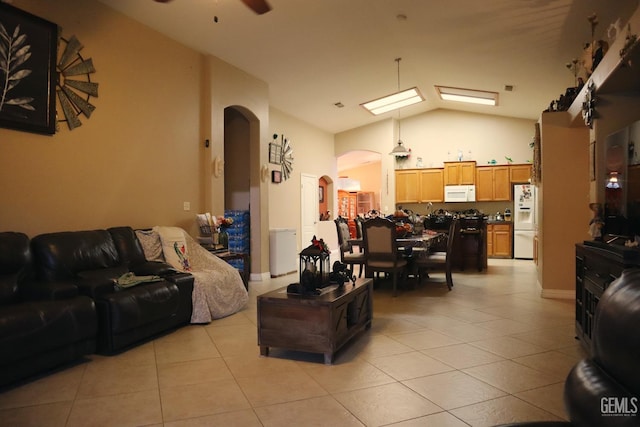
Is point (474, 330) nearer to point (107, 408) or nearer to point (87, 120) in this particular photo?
point (107, 408)

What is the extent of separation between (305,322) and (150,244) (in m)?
2.32

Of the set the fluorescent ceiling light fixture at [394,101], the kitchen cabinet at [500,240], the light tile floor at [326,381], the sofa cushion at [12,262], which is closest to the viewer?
the light tile floor at [326,381]

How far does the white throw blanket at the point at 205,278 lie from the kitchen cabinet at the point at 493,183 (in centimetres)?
720

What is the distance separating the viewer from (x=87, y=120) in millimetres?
4180

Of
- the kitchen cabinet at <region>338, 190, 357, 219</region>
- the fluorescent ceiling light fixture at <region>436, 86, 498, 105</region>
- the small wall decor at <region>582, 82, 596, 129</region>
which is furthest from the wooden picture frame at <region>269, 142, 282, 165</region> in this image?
the kitchen cabinet at <region>338, 190, 357, 219</region>

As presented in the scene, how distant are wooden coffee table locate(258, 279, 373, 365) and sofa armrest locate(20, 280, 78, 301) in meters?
1.45

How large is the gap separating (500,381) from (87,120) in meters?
4.43

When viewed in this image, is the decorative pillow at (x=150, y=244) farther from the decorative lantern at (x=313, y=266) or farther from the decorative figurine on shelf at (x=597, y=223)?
the decorative figurine on shelf at (x=597, y=223)

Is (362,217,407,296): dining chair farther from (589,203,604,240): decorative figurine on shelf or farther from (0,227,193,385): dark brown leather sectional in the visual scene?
(0,227,193,385): dark brown leather sectional

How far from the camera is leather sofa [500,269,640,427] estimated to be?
1.01 meters

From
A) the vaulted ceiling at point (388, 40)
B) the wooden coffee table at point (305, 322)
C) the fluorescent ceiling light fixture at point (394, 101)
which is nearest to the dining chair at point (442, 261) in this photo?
the vaulted ceiling at point (388, 40)

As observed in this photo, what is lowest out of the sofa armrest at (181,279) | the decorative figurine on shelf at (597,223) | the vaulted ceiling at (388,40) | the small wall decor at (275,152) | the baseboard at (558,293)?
the baseboard at (558,293)

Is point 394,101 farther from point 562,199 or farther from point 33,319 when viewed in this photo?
point 33,319

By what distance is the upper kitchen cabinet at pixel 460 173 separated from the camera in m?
9.88
